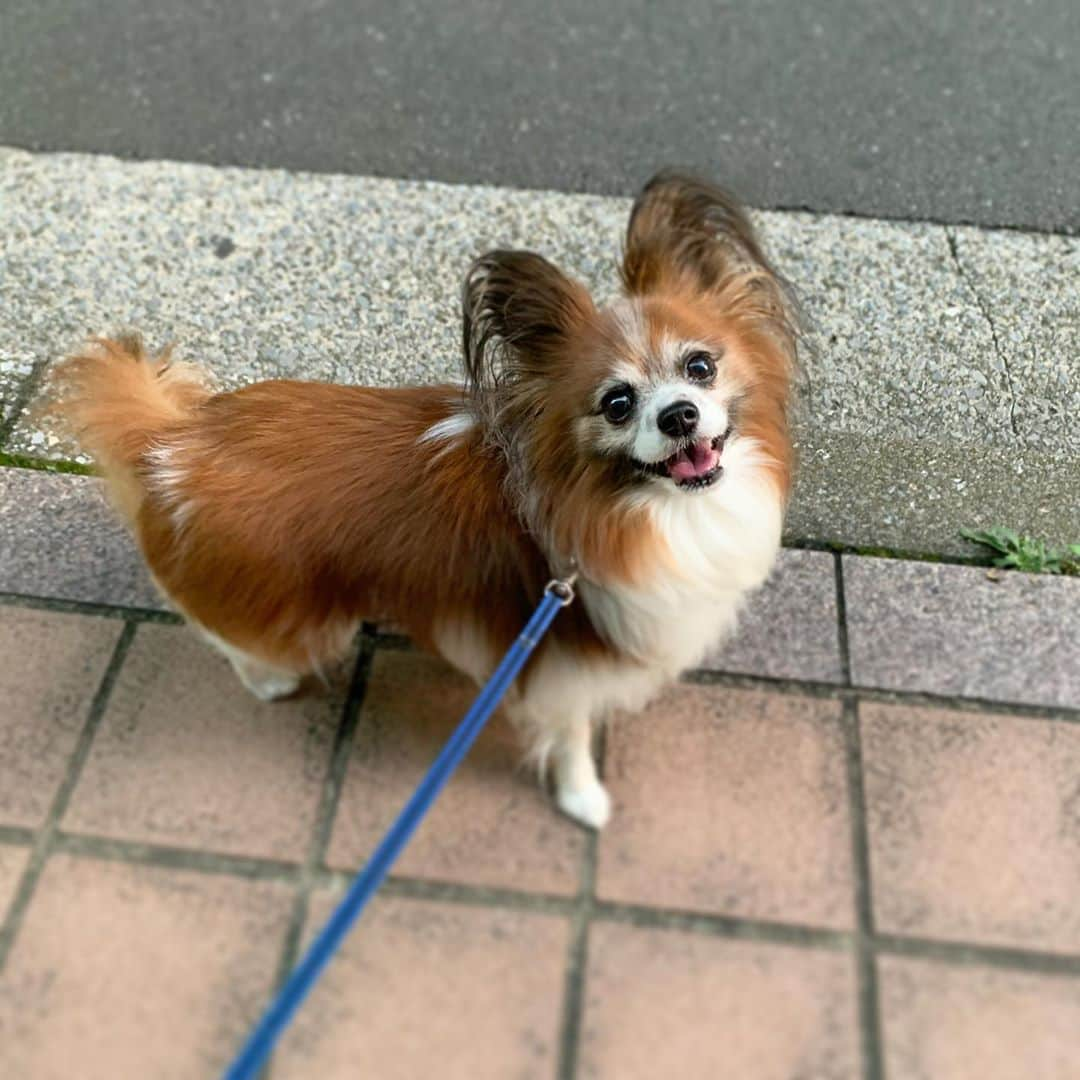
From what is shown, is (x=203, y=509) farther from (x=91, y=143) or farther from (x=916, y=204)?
(x=916, y=204)

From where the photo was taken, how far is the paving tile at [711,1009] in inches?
80.5

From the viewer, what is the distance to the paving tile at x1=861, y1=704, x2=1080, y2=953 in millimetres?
2199

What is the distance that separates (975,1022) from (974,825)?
42 centimetres

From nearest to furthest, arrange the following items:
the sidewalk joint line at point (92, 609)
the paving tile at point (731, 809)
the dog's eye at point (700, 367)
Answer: the dog's eye at point (700, 367), the paving tile at point (731, 809), the sidewalk joint line at point (92, 609)

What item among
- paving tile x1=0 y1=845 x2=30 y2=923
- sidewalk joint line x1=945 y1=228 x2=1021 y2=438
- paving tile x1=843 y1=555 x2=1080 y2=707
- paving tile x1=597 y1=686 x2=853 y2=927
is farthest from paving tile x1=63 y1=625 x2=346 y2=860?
sidewalk joint line x1=945 y1=228 x2=1021 y2=438

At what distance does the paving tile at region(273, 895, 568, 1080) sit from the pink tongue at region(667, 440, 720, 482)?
100cm

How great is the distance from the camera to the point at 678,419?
182 centimetres

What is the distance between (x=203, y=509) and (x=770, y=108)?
3.00m

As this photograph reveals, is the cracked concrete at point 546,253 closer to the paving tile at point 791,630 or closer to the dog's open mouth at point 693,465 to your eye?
the paving tile at point 791,630

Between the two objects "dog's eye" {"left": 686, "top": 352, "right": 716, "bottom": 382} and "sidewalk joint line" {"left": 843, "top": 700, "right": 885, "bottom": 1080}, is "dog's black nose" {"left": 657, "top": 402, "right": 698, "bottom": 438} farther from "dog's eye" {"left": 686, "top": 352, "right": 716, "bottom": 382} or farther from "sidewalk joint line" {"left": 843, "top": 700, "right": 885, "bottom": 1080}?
"sidewalk joint line" {"left": 843, "top": 700, "right": 885, "bottom": 1080}

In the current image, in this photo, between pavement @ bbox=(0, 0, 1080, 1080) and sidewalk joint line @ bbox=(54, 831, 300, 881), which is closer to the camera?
pavement @ bbox=(0, 0, 1080, 1080)

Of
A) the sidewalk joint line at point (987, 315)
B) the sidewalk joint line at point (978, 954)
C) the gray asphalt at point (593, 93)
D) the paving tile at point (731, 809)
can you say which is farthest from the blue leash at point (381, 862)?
the gray asphalt at point (593, 93)

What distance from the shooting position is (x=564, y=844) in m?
2.32

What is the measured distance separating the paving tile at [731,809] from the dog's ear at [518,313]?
960 mm
